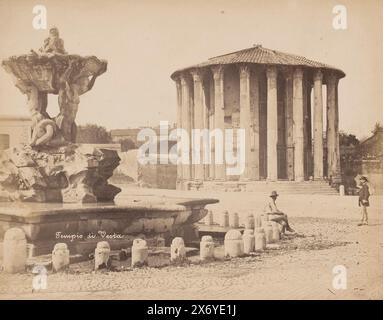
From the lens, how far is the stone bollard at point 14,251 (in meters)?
9.51

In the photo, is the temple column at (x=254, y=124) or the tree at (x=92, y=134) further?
the temple column at (x=254, y=124)

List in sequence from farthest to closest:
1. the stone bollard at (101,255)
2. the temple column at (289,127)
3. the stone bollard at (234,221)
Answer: the temple column at (289,127)
the stone bollard at (234,221)
the stone bollard at (101,255)

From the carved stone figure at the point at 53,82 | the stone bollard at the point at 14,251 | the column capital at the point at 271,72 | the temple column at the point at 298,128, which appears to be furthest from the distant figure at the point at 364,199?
the column capital at the point at 271,72

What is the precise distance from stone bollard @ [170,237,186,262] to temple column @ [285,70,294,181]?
8.99 metres

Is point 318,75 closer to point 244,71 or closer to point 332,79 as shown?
point 332,79

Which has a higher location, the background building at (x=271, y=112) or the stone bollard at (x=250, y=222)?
the background building at (x=271, y=112)

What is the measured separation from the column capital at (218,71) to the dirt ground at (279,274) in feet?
19.8

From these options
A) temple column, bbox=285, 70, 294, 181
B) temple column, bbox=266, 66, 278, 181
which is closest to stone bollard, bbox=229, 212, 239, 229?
temple column, bbox=266, 66, 278, 181

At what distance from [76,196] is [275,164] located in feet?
29.0

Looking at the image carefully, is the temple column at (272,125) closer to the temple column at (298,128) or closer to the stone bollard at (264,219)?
the temple column at (298,128)

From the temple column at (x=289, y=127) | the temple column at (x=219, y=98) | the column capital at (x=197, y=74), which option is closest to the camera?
the column capital at (x=197, y=74)

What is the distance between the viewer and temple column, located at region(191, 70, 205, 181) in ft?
43.3

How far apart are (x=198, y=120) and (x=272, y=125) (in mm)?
3339
